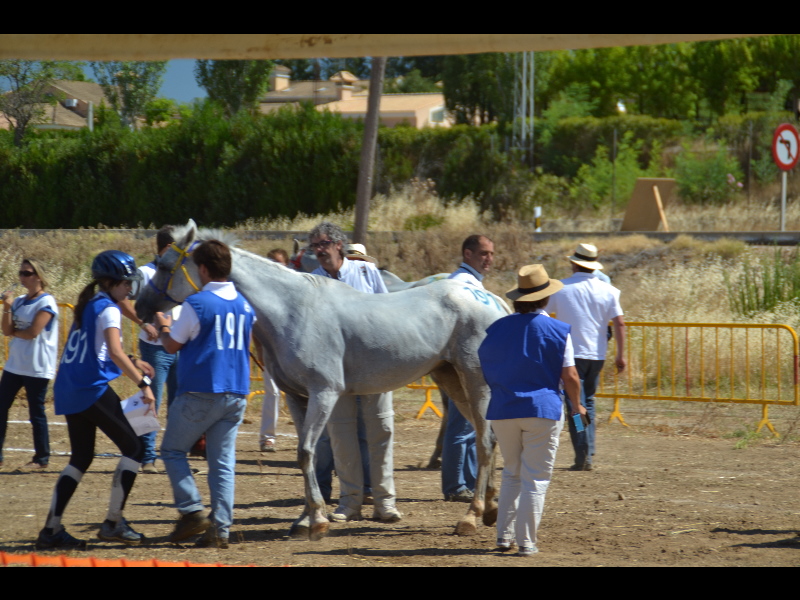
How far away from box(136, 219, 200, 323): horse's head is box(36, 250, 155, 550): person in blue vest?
40 cm

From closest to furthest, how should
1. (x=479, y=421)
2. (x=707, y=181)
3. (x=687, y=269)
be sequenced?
(x=479, y=421) → (x=687, y=269) → (x=707, y=181)

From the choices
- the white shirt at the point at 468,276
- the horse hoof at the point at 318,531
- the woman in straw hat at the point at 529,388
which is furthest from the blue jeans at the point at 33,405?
the woman in straw hat at the point at 529,388

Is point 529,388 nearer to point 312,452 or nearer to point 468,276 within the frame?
point 312,452

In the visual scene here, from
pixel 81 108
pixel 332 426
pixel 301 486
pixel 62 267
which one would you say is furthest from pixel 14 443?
pixel 81 108

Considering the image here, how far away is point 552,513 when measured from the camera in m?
7.52

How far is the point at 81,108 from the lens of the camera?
97.2 feet

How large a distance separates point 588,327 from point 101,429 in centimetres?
486

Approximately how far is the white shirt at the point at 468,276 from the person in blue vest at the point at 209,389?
1.94 meters

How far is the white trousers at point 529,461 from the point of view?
6.03 meters

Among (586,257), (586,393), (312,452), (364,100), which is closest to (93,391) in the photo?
(312,452)

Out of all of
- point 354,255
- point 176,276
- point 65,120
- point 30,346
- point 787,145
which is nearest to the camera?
point 176,276

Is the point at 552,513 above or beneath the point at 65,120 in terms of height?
beneath

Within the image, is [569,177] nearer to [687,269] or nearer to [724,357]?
[687,269]

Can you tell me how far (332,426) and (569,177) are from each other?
37161 millimetres
